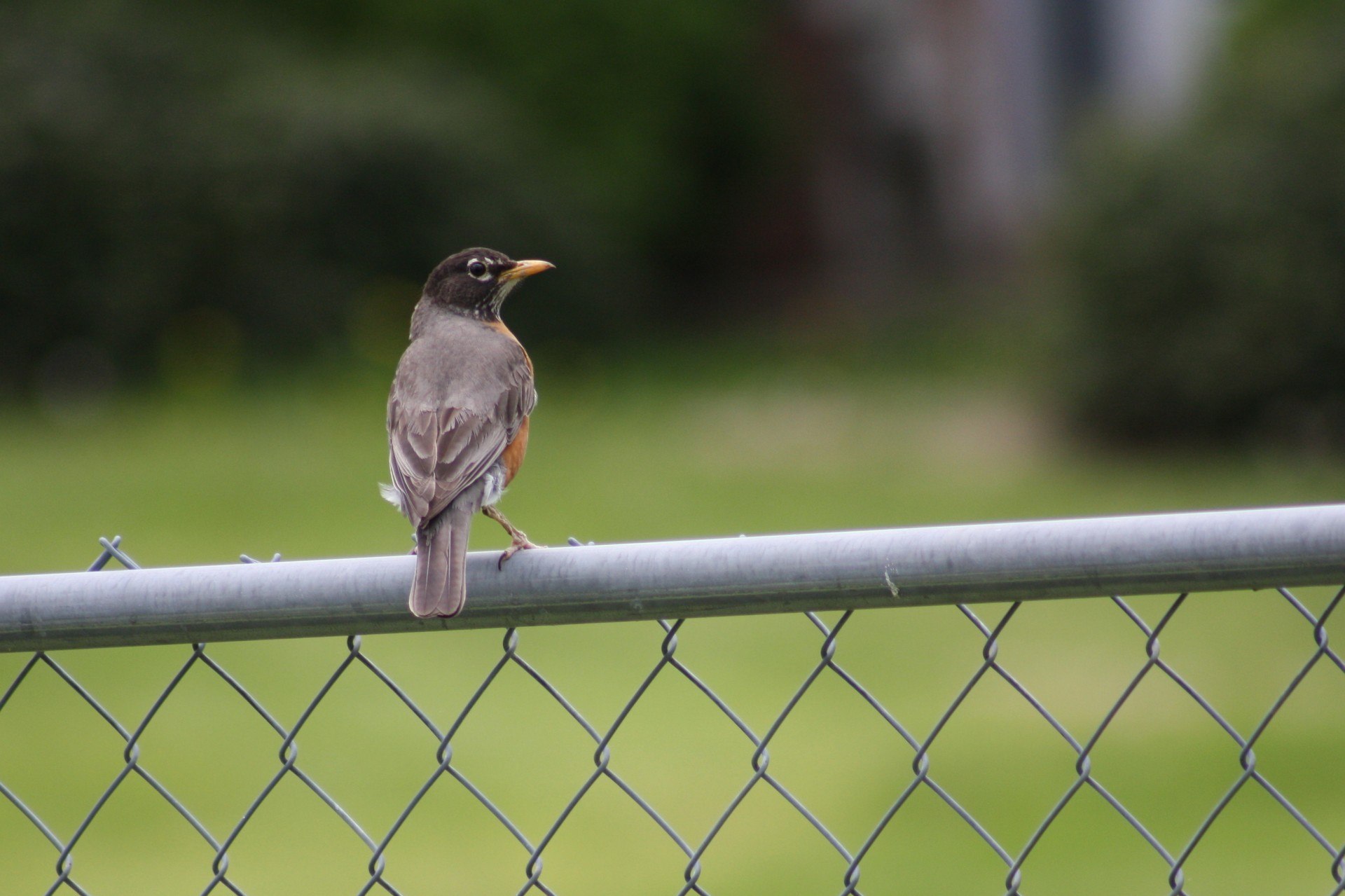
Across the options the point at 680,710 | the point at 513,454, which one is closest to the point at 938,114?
the point at 680,710

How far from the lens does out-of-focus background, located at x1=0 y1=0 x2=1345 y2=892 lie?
10.2 m

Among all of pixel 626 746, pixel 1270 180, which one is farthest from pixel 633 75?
pixel 626 746

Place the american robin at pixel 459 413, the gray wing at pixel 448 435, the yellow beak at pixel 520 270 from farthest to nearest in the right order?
the yellow beak at pixel 520 270
the gray wing at pixel 448 435
the american robin at pixel 459 413

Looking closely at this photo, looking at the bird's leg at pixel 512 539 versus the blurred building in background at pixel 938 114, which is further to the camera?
the blurred building in background at pixel 938 114

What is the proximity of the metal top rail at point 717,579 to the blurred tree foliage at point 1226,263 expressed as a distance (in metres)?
10.5

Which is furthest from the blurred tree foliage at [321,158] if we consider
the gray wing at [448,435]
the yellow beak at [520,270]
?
the gray wing at [448,435]

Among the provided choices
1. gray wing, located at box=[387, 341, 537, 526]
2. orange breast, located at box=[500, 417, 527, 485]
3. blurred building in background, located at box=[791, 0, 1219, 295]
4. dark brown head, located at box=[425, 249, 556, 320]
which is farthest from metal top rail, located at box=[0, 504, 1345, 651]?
blurred building in background, located at box=[791, 0, 1219, 295]

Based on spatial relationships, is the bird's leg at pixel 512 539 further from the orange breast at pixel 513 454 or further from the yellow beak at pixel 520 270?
the yellow beak at pixel 520 270

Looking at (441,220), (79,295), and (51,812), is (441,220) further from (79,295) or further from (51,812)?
(51,812)

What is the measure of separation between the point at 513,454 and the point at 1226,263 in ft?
31.7

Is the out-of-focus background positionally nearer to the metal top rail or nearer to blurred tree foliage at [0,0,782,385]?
blurred tree foliage at [0,0,782,385]

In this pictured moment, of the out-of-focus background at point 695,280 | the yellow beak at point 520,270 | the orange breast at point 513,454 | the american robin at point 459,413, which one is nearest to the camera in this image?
the american robin at point 459,413

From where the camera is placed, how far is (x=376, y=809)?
6.30 metres

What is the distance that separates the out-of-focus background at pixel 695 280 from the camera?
10211 mm
